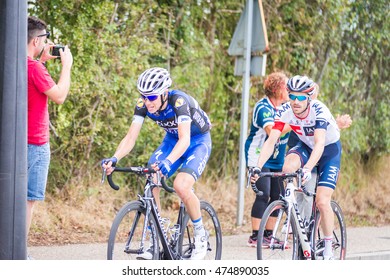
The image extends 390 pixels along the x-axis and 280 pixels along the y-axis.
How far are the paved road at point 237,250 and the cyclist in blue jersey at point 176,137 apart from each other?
61.3 inches

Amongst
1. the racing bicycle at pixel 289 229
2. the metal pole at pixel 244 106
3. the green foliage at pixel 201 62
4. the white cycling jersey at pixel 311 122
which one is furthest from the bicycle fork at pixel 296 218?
the green foliage at pixel 201 62

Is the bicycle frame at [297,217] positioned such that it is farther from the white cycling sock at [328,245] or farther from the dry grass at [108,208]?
the dry grass at [108,208]

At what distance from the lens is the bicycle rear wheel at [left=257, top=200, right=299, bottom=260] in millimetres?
7898

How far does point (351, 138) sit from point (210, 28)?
145 inches

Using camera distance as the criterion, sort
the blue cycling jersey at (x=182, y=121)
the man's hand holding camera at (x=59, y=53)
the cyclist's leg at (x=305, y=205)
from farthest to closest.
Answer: the cyclist's leg at (x=305, y=205) → the blue cycling jersey at (x=182, y=121) → the man's hand holding camera at (x=59, y=53)

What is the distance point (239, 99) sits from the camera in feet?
48.4

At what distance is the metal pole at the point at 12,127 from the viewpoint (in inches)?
262

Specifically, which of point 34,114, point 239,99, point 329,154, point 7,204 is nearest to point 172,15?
point 239,99

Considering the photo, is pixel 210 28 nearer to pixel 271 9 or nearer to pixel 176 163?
pixel 271 9

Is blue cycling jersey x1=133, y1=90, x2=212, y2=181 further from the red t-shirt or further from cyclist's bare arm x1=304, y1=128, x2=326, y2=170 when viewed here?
cyclist's bare arm x1=304, y1=128, x2=326, y2=170

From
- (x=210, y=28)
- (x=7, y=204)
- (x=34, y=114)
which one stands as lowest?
(x=7, y=204)

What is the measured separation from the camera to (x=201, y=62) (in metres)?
13.6

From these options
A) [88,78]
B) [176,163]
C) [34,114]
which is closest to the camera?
[34,114]

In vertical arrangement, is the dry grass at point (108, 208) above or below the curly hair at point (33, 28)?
below
